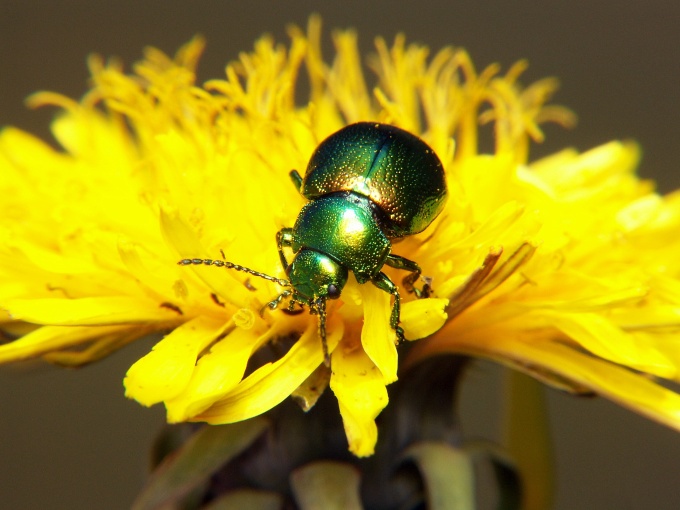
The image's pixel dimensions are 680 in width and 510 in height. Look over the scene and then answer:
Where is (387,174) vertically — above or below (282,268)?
Result: above

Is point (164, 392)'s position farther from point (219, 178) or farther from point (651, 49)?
point (651, 49)

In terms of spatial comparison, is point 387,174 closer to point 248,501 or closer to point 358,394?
point 358,394

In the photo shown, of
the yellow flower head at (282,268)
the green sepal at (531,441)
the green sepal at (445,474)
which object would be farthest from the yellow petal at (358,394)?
the green sepal at (531,441)

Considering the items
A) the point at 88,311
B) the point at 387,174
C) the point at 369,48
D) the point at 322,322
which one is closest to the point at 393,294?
the point at 322,322

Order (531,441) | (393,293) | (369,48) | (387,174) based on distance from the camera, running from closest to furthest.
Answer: (393,293), (387,174), (531,441), (369,48)

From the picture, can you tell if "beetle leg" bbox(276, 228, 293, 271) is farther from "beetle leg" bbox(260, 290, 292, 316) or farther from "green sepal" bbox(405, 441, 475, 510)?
"green sepal" bbox(405, 441, 475, 510)

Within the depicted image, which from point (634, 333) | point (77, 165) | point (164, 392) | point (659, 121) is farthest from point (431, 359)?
point (659, 121)

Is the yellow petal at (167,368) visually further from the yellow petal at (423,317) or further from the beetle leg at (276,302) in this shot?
the yellow petal at (423,317)

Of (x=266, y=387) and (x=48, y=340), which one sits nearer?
(x=266, y=387)
